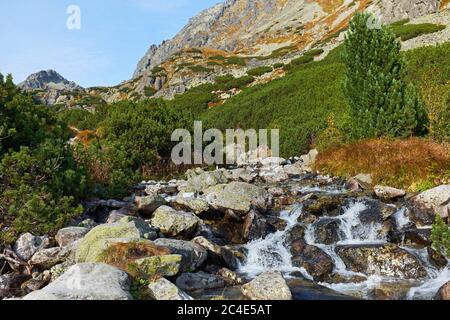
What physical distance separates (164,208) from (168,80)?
7098 cm

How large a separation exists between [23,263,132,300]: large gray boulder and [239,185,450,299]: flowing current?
3.20 meters

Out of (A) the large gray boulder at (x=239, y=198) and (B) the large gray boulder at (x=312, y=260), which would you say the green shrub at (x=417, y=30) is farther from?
(B) the large gray boulder at (x=312, y=260)

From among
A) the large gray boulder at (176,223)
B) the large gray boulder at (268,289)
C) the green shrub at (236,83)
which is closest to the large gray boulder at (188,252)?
the large gray boulder at (268,289)

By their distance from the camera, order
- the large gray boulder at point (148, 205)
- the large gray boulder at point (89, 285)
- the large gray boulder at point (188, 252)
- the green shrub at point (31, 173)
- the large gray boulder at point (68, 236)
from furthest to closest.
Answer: the large gray boulder at point (148, 205), the green shrub at point (31, 173), the large gray boulder at point (68, 236), the large gray boulder at point (188, 252), the large gray boulder at point (89, 285)

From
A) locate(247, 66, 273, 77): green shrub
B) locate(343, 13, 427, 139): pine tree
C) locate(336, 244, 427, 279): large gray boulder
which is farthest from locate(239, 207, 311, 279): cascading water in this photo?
locate(247, 66, 273, 77): green shrub

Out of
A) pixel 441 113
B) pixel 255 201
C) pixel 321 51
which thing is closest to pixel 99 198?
pixel 255 201

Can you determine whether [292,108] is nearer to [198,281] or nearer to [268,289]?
[198,281]

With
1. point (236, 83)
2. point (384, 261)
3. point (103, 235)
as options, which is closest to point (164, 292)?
point (103, 235)

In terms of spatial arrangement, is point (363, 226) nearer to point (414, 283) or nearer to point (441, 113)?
point (414, 283)

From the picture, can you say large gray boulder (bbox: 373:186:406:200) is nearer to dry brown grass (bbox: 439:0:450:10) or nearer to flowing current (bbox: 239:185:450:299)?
flowing current (bbox: 239:185:450:299)

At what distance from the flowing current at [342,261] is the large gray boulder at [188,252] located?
110 centimetres

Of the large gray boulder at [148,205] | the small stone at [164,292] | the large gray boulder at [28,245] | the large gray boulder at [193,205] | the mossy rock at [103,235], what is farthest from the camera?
the large gray boulder at [148,205]

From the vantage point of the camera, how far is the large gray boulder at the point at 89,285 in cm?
589

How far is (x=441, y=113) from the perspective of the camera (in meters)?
17.9
